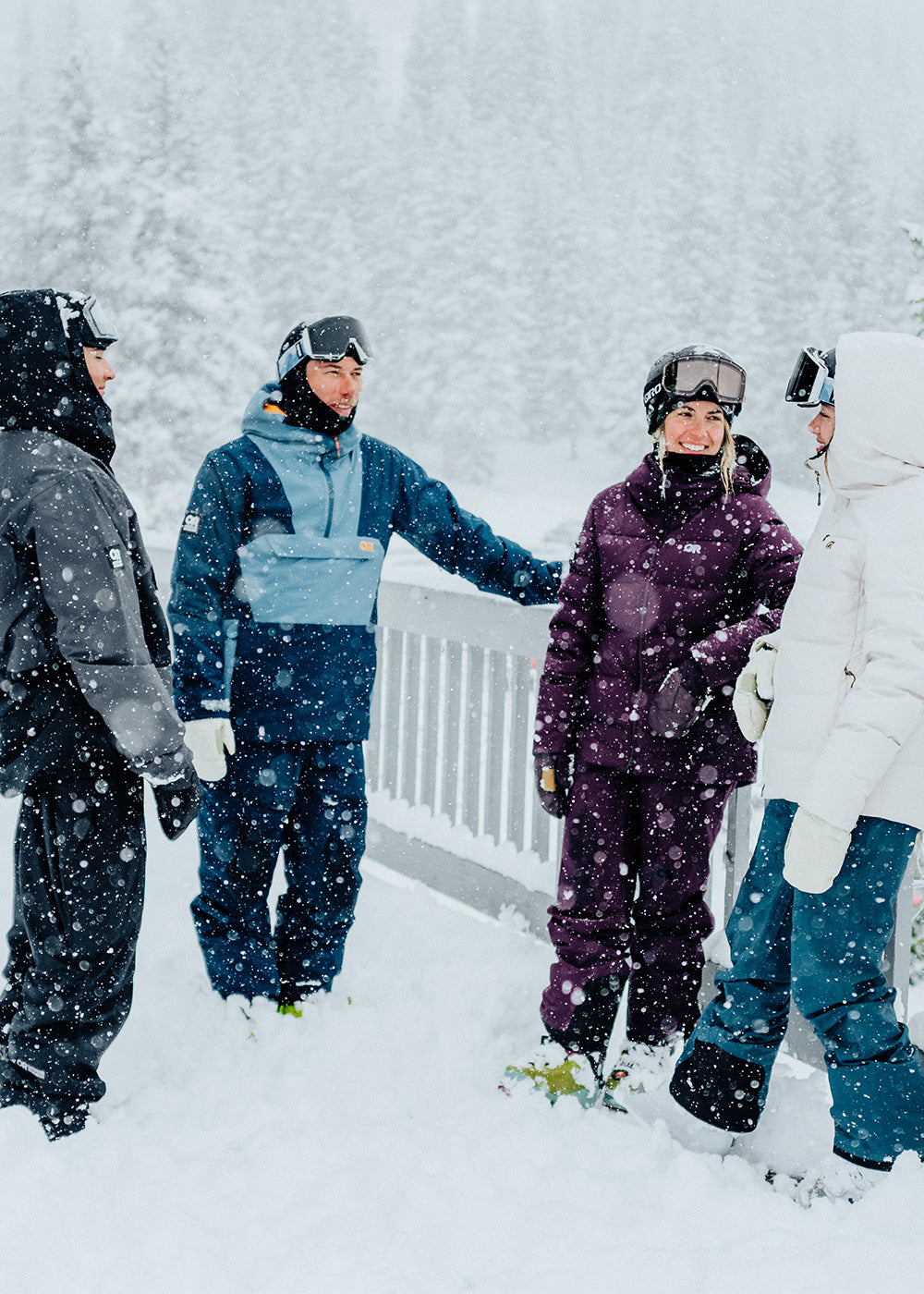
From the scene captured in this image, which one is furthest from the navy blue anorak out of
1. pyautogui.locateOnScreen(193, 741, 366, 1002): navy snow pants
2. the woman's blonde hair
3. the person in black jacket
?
the woman's blonde hair

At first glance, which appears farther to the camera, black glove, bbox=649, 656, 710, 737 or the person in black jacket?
black glove, bbox=649, 656, 710, 737

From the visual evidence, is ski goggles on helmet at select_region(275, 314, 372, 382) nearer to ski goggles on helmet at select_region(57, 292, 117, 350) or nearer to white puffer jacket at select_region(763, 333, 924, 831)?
ski goggles on helmet at select_region(57, 292, 117, 350)

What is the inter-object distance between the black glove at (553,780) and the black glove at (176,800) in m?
1.05

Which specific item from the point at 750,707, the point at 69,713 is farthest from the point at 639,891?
the point at 69,713

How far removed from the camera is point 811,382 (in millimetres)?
2725

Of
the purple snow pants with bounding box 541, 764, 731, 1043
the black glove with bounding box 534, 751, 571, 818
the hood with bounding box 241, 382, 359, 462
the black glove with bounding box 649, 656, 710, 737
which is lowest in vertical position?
the purple snow pants with bounding box 541, 764, 731, 1043

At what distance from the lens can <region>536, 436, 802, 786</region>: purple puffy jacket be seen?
314 centimetres

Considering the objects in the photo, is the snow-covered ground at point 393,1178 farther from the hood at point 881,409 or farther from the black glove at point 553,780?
the hood at point 881,409

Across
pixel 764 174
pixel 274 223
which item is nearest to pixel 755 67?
pixel 764 174

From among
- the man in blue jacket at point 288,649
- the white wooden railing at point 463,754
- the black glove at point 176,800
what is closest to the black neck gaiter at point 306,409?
the man in blue jacket at point 288,649

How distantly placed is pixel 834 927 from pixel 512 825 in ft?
8.14

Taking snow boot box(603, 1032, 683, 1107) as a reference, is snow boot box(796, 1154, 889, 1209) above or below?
above

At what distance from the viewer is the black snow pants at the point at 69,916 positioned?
9.35 feet

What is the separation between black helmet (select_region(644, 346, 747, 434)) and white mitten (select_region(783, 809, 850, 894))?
1316 mm
